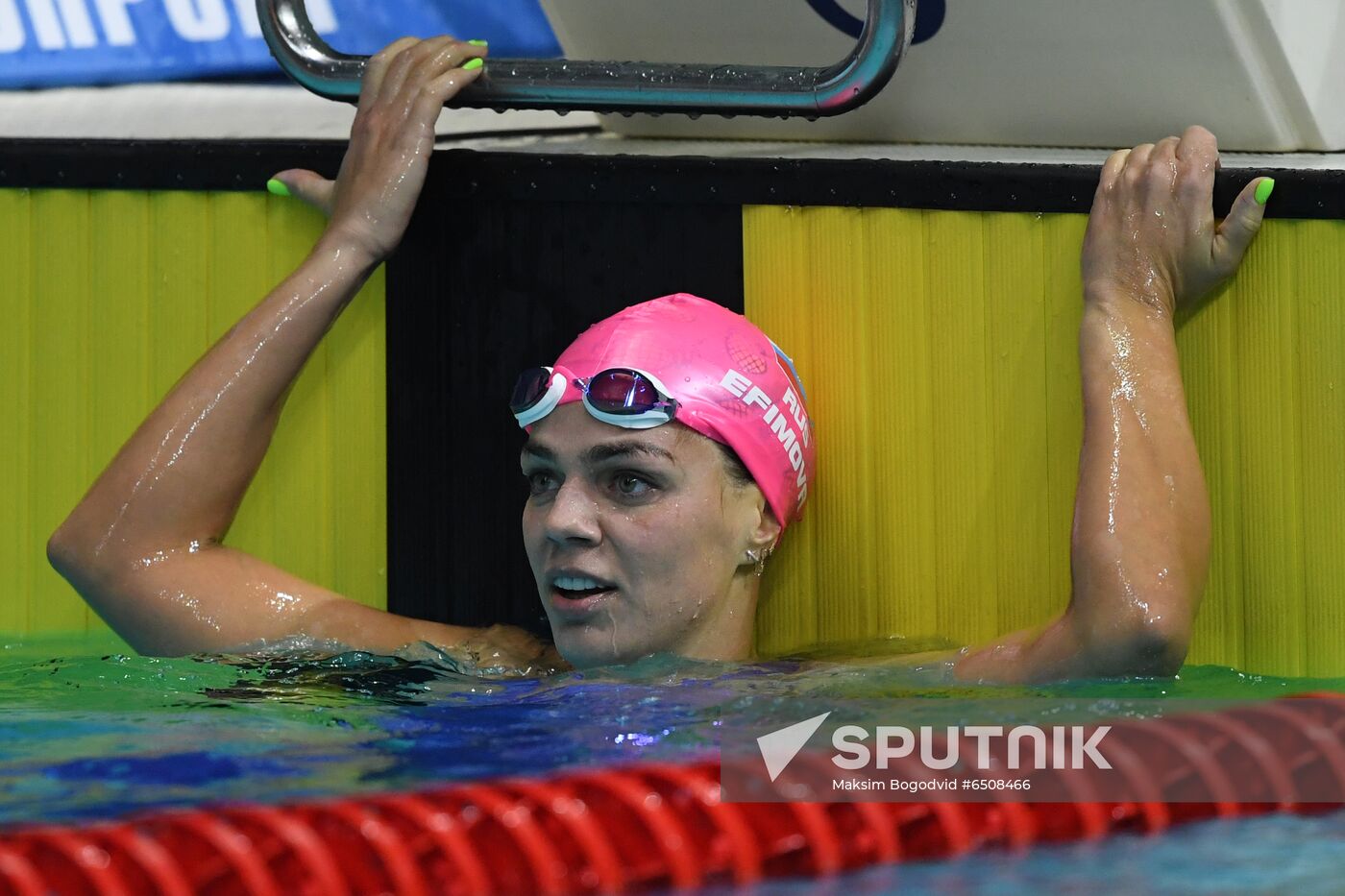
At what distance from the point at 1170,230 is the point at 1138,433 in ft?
1.00

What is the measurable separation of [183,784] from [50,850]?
0.86 feet

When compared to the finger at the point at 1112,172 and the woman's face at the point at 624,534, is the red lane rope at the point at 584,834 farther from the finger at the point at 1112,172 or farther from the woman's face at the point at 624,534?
the finger at the point at 1112,172

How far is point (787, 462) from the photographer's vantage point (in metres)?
2.51

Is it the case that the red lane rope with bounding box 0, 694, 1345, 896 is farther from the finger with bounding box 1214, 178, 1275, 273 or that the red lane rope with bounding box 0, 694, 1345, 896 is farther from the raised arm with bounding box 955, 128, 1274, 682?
the finger with bounding box 1214, 178, 1275, 273

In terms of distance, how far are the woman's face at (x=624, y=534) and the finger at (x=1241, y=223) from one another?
2.59 ft

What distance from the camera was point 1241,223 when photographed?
2.37 meters

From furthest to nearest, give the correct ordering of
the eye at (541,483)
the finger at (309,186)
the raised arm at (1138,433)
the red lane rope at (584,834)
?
the finger at (309,186)
the eye at (541,483)
the raised arm at (1138,433)
the red lane rope at (584,834)

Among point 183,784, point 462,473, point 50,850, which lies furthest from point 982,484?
point 50,850

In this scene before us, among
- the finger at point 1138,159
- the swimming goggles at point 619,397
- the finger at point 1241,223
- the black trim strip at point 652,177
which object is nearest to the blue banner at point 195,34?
the black trim strip at point 652,177

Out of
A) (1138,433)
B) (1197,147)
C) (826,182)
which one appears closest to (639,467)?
(826,182)

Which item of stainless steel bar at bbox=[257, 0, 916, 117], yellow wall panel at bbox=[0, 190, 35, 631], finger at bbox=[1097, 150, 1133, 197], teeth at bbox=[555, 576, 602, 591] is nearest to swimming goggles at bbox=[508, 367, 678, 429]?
teeth at bbox=[555, 576, 602, 591]

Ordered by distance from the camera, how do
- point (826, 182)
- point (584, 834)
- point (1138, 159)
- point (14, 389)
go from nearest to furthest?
point (584, 834) → point (1138, 159) → point (826, 182) → point (14, 389)

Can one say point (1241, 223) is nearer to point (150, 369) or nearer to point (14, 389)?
point (150, 369)

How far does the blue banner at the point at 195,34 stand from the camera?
4.09 m
